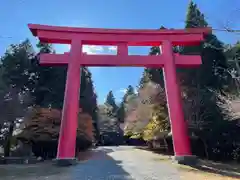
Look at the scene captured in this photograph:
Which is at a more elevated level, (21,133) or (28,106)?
(28,106)

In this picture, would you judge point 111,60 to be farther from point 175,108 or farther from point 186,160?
point 186,160

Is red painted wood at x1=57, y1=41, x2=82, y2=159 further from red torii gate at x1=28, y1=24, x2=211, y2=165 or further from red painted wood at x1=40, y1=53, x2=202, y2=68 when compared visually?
red painted wood at x1=40, y1=53, x2=202, y2=68

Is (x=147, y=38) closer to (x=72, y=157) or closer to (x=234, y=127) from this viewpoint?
(x=72, y=157)

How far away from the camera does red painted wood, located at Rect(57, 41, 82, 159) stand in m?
10.3

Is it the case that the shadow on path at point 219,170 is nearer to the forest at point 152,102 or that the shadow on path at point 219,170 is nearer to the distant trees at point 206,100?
the forest at point 152,102

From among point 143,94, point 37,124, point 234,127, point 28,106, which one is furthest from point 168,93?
point 28,106

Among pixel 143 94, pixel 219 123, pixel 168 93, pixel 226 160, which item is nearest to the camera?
pixel 168 93

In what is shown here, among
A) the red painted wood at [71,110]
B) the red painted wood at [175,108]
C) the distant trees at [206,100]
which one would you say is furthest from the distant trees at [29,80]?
the red painted wood at [175,108]

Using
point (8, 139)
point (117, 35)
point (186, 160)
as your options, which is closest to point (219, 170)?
point (186, 160)

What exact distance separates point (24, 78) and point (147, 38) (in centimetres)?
1188

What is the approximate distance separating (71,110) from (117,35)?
168 inches

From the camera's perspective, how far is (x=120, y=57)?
11.7 meters

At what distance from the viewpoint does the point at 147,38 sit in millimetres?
12047

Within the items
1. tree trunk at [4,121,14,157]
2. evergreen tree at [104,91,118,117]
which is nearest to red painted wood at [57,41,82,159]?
tree trunk at [4,121,14,157]
